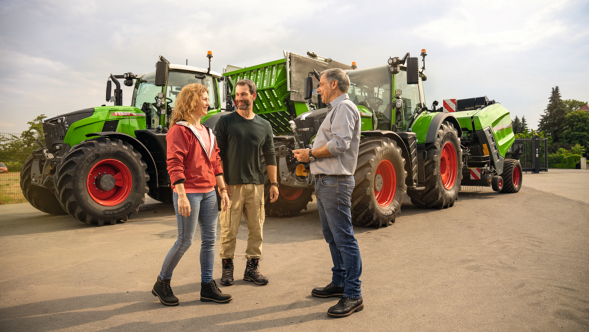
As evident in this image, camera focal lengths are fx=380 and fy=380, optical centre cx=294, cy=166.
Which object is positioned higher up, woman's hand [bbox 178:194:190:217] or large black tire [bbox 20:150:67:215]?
woman's hand [bbox 178:194:190:217]

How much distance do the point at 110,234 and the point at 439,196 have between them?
570 centimetres

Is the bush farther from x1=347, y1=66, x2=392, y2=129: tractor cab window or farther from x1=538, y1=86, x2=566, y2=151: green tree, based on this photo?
x1=347, y1=66, x2=392, y2=129: tractor cab window

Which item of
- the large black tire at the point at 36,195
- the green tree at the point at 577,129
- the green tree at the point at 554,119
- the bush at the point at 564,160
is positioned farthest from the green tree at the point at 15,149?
the green tree at the point at 554,119

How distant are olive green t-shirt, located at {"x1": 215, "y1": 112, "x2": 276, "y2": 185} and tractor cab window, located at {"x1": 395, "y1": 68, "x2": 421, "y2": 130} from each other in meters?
4.36

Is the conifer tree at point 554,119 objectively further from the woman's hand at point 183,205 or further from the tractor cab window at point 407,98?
the woman's hand at point 183,205

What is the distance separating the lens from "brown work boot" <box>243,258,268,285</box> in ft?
11.3

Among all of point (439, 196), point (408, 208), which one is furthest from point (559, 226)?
point (408, 208)

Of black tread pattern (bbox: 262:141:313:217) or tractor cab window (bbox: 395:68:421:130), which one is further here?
tractor cab window (bbox: 395:68:421:130)

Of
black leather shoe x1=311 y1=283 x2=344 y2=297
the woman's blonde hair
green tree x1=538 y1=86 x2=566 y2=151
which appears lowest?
black leather shoe x1=311 y1=283 x2=344 y2=297

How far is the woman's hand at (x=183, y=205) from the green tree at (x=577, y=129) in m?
58.8

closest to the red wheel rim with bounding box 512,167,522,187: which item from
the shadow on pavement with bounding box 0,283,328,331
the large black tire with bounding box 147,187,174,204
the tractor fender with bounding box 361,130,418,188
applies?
the tractor fender with bounding box 361,130,418,188

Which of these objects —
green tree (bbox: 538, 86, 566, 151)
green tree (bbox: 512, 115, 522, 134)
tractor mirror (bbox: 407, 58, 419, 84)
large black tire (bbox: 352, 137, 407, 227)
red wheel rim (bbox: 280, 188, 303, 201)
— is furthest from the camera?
green tree (bbox: 512, 115, 522, 134)

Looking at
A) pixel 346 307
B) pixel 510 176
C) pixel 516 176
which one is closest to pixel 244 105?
pixel 346 307

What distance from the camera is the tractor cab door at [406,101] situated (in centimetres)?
702
